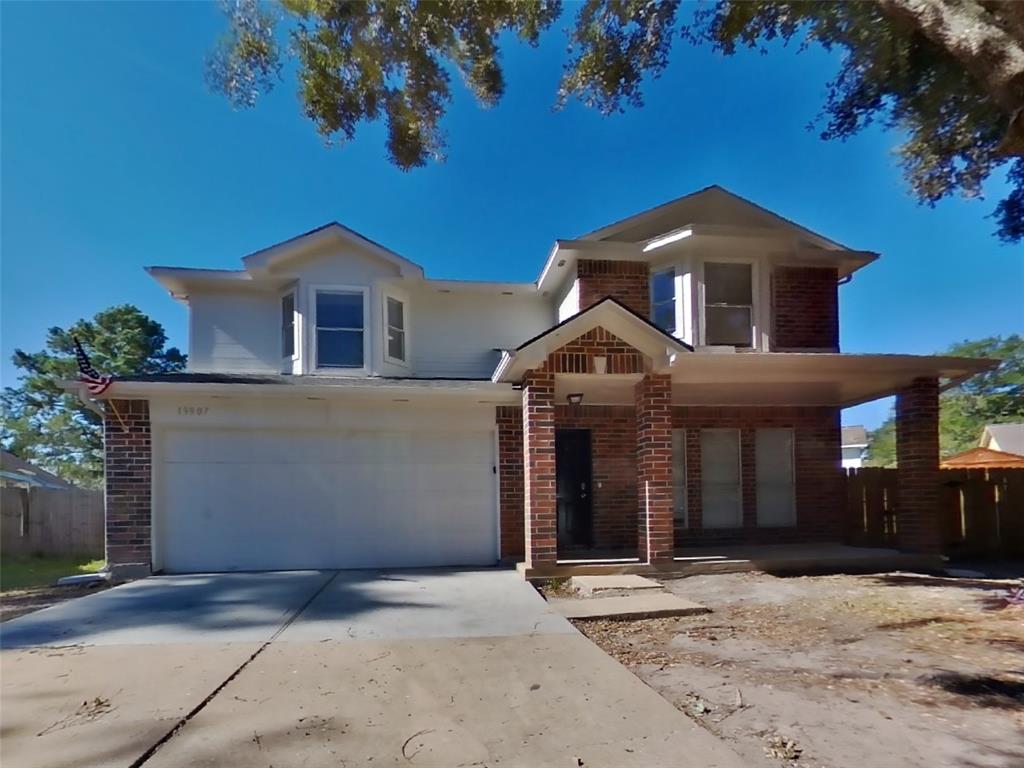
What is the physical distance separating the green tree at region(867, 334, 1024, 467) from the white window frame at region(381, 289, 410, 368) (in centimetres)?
3269

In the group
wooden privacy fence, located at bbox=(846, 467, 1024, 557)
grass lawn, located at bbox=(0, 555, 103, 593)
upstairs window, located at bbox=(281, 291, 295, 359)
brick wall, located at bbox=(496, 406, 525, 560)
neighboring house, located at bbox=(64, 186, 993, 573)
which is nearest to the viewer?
neighboring house, located at bbox=(64, 186, 993, 573)

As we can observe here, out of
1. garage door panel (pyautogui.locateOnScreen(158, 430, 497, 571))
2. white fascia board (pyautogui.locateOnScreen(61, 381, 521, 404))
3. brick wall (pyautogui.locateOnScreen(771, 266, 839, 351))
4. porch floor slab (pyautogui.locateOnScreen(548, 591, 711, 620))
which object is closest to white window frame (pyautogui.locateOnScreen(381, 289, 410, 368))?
white fascia board (pyautogui.locateOnScreen(61, 381, 521, 404))

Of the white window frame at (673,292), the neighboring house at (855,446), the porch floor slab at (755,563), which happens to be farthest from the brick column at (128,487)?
the neighboring house at (855,446)

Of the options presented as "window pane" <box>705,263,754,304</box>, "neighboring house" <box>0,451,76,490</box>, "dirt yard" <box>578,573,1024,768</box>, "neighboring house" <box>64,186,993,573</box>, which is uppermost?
"window pane" <box>705,263,754,304</box>

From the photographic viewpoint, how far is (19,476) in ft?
54.5

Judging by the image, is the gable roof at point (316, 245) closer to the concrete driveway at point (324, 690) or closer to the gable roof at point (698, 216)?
the gable roof at point (698, 216)

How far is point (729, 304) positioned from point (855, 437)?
50072 millimetres

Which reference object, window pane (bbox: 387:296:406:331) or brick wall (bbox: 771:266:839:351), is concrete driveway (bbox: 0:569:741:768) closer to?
window pane (bbox: 387:296:406:331)

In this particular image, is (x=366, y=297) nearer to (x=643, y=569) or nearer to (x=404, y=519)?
(x=404, y=519)

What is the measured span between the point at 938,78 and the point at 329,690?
8.81m

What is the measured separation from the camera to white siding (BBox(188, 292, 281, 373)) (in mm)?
10859

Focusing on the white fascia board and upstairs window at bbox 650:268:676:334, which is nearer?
the white fascia board

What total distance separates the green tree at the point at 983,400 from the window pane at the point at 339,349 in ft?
111

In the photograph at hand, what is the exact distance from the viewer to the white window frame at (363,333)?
1054cm
